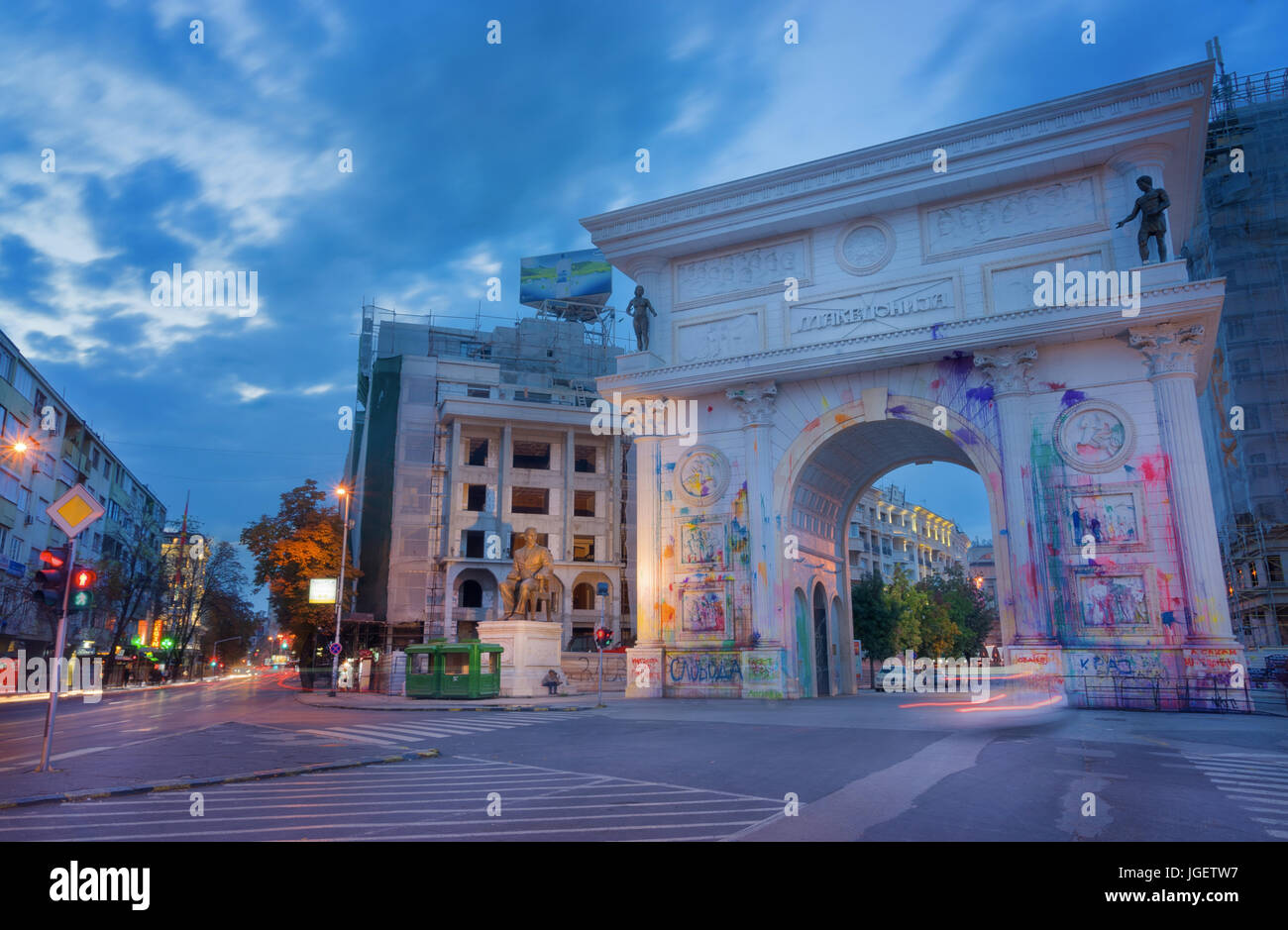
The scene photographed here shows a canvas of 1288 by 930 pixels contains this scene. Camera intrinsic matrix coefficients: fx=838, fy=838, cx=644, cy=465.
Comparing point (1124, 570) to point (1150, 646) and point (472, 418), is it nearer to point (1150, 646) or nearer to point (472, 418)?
point (1150, 646)

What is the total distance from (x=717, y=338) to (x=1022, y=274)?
10.3 metres

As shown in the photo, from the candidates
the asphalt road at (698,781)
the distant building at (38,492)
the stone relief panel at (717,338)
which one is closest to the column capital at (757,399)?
the stone relief panel at (717,338)

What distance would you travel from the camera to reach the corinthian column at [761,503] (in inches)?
1089

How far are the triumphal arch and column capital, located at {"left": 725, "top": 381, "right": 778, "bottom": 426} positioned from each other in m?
0.08

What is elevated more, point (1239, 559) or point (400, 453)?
point (400, 453)

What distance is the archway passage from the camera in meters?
26.4

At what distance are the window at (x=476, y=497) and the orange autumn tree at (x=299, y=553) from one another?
1171 centimetres

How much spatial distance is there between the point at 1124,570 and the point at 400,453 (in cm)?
4199

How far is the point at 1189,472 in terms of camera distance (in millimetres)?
22656

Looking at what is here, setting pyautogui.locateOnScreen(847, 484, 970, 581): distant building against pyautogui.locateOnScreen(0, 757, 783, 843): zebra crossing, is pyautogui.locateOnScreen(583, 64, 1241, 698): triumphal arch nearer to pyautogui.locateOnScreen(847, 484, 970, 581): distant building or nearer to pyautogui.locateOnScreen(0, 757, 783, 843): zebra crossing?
pyautogui.locateOnScreen(0, 757, 783, 843): zebra crossing

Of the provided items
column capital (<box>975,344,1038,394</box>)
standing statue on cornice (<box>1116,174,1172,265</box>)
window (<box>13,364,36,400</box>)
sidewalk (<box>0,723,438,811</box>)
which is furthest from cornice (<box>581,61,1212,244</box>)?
window (<box>13,364,36,400</box>)
